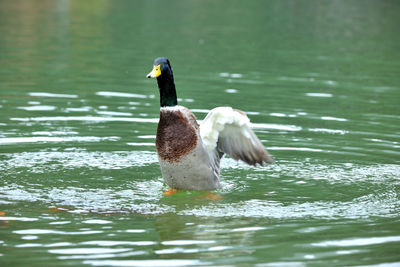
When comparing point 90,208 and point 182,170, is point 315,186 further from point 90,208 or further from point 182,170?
point 90,208

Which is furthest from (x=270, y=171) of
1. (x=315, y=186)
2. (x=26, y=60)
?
(x=26, y=60)

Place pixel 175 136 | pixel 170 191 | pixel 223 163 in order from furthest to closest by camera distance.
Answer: pixel 223 163 → pixel 170 191 → pixel 175 136

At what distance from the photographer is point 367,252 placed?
Answer: 6406mm

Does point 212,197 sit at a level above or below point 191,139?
below

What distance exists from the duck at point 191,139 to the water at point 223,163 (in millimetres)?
238

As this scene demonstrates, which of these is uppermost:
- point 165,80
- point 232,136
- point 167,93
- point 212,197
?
point 165,80

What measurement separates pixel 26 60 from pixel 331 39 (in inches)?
416

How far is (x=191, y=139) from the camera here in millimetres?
8188

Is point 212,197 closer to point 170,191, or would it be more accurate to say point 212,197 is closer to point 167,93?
point 170,191

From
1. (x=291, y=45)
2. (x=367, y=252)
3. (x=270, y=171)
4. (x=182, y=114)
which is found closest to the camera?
(x=367, y=252)

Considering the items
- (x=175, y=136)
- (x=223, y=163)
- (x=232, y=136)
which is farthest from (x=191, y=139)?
(x=223, y=163)

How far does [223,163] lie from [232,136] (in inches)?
58.5

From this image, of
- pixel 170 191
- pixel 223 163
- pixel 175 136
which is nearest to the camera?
pixel 175 136

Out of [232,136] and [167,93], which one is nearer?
[167,93]
